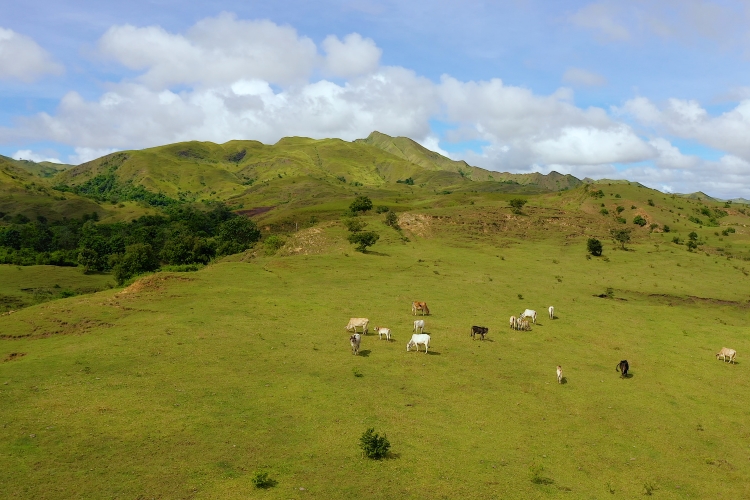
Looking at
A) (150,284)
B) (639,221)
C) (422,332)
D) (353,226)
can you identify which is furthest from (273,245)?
Answer: (639,221)

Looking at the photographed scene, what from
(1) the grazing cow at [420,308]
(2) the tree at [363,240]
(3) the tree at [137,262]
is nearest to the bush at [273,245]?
(2) the tree at [363,240]

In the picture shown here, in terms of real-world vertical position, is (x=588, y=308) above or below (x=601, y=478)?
above

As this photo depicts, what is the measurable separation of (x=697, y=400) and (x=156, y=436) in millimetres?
29383

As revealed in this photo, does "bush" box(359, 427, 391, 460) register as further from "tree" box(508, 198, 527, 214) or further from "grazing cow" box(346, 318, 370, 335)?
"tree" box(508, 198, 527, 214)

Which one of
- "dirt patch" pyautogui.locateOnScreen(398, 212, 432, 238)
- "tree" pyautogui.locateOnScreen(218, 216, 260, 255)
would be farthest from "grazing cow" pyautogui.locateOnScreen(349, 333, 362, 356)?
"tree" pyautogui.locateOnScreen(218, 216, 260, 255)

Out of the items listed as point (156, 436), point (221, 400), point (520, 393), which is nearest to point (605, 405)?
point (520, 393)

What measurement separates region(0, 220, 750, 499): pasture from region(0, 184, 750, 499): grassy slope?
0.11 metres

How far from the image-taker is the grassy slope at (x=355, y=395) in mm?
17422

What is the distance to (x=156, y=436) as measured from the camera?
19.2 m

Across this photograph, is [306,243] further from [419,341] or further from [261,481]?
[261,481]

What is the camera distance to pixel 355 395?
24188 mm

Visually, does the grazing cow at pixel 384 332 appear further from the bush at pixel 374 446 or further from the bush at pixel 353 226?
the bush at pixel 353 226

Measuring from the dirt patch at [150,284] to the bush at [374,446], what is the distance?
104ft

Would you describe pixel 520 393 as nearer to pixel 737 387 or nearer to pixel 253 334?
pixel 737 387
